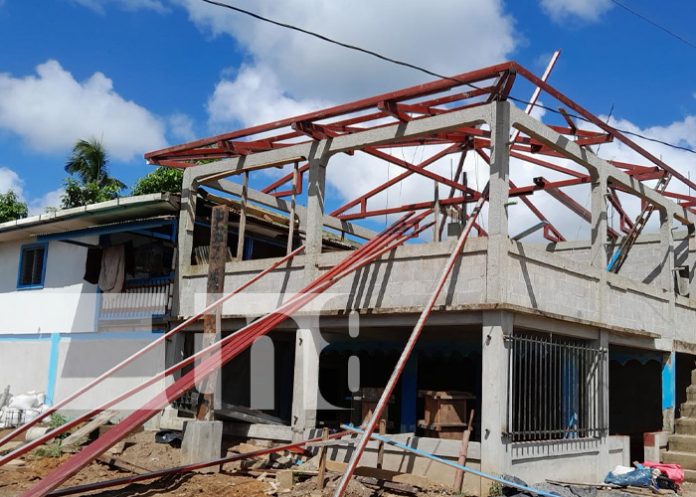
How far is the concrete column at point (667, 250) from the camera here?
18.2 metres

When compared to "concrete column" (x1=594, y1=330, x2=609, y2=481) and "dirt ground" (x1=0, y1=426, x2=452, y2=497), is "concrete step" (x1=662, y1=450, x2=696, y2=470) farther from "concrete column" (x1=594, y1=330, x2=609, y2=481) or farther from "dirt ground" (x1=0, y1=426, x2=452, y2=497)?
"dirt ground" (x1=0, y1=426, x2=452, y2=497)

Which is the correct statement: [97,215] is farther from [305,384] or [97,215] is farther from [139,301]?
[305,384]

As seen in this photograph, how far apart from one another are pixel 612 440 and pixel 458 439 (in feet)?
12.1

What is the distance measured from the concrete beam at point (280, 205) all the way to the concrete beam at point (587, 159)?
24.4ft

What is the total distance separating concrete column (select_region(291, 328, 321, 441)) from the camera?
561 inches

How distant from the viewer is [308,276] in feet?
49.1

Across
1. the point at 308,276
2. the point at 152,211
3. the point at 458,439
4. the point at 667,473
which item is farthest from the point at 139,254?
the point at 667,473

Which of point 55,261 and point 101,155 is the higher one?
point 101,155

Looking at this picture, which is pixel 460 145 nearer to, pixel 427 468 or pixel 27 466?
pixel 427 468

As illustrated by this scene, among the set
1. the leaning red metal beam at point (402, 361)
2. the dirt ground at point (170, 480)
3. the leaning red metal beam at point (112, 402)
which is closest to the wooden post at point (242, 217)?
the leaning red metal beam at point (112, 402)

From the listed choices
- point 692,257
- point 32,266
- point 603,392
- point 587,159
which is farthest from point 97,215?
point 692,257

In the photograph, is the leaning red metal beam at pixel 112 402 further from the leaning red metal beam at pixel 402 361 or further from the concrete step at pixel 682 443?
the concrete step at pixel 682 443

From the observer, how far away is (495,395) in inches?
476

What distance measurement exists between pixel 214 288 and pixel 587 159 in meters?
7.41
